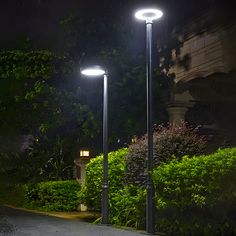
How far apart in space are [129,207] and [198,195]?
3.42m

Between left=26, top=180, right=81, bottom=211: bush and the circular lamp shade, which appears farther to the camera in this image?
left=26, top=180, right=81, bottom=211: bush

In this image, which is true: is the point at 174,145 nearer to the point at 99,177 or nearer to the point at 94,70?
the point at 94,70

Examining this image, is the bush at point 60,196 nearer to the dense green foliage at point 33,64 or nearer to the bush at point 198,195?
the dense green foliage at point 33,64

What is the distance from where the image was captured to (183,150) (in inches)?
519

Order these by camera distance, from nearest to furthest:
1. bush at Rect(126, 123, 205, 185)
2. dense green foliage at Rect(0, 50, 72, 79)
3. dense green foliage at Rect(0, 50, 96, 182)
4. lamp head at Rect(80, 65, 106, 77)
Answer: bush at Rect(126, 123, 205, 185), lamp head at Rect(80, 65, 106, 77), dense green foliage at Rect(0, 50, 96, 182), dense green foliage at Rect(0, 50, 72, 79)

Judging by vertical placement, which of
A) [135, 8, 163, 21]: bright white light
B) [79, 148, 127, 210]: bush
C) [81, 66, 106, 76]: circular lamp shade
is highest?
[135, 8, 163, 21]: bright white light

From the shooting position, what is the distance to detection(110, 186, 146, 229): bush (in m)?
13.2

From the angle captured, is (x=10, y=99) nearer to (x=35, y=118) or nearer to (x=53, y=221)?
(x=35, y=118)

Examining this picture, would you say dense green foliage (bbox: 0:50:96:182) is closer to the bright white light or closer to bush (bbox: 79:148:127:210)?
bush (bbox: 79:148:127:210)

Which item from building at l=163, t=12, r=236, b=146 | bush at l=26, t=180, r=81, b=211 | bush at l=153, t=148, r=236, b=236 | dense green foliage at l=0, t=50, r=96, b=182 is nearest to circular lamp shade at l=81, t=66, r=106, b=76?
building at l=163, t=12, r=236, b=146

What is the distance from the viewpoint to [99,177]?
1680cm

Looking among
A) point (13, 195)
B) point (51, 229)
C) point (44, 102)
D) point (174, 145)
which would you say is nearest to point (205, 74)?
point (174, 145)

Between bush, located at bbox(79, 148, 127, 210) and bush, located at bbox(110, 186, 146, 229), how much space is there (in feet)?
1.43

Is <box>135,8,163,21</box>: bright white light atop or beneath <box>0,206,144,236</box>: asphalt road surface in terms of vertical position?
atop
